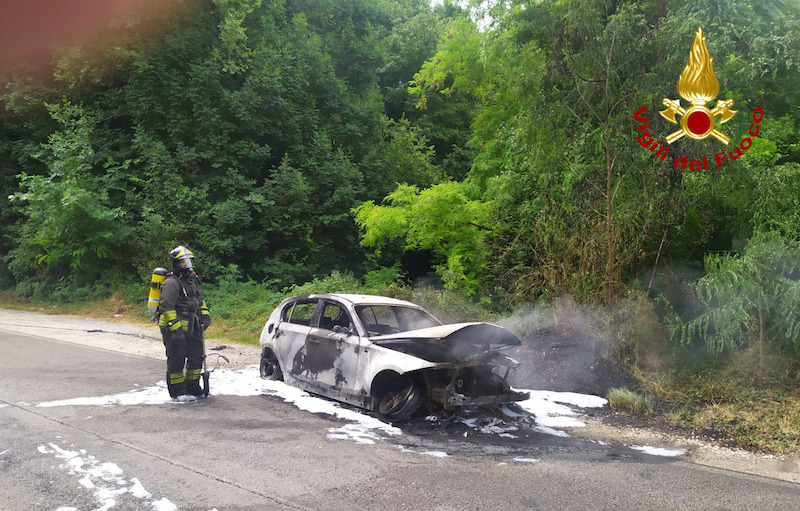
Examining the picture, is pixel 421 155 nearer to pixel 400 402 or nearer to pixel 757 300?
pixel 757 300

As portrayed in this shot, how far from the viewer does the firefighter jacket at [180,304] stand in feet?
23.2

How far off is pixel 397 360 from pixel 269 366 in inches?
126

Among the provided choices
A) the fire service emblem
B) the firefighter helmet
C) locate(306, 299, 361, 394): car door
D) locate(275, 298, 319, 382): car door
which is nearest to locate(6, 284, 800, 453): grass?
the fire service emblem

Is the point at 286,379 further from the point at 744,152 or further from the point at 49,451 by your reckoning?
the point at 744,152

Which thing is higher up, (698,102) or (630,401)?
(698,102)

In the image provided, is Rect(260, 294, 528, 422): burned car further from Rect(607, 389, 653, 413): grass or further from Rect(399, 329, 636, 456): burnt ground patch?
Rect(607, 389, 653, 413): grass

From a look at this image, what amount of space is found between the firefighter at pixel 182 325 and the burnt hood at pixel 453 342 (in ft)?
8.47

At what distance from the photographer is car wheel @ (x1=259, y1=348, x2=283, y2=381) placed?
830 centimetres

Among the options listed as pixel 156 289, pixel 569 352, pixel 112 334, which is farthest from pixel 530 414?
pixel 112 334

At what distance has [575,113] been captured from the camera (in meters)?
9.84

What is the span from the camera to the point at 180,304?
285 inches

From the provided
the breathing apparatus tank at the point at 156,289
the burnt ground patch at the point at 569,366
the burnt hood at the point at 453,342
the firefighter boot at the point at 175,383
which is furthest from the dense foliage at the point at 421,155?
the breathing apparatus tank at the point at 156,289

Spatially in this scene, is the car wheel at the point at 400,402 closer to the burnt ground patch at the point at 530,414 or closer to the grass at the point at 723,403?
the burnt ground patch at the point at 530,414

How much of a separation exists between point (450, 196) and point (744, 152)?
20.6ft
